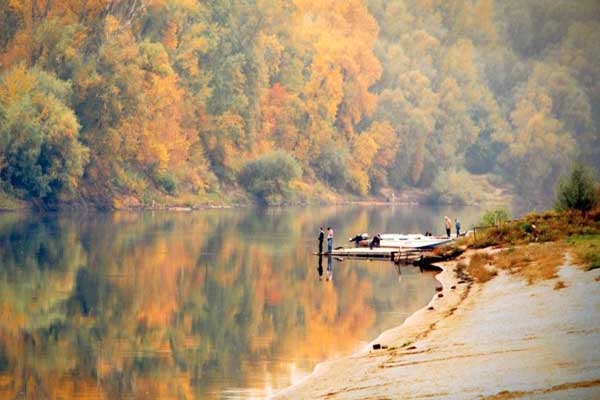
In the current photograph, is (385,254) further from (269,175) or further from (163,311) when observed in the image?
(269,175)

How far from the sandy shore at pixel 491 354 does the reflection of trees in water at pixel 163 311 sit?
2.14 meters

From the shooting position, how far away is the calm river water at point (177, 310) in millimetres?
23328

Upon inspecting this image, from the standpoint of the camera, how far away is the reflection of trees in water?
2369cm

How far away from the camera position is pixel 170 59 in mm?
98062

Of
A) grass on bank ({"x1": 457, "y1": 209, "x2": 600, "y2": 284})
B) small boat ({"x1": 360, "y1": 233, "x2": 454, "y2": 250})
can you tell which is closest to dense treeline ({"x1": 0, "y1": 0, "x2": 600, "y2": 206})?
small boat ({"x1": 360, "y1": 233, "x2": 454, "y2": 250})

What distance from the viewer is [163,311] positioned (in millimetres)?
33312

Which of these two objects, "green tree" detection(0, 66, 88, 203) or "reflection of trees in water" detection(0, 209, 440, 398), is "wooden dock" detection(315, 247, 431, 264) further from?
"green tree" detection(0, 66, 88, 203)

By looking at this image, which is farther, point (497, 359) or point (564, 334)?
point (564, 334)

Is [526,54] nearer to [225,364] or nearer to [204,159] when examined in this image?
[204,159]

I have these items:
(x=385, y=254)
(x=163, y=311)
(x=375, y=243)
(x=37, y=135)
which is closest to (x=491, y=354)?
(x=163, y=311)

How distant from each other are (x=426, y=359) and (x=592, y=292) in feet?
19.2

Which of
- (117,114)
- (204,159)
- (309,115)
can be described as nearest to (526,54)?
(309,115)

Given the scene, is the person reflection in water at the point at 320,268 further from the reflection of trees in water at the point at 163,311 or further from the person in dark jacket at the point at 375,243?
the person in dark jacket at the point at 375,243

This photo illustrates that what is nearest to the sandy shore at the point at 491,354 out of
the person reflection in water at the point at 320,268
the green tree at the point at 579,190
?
the person reflection in water at the point at 320,268
